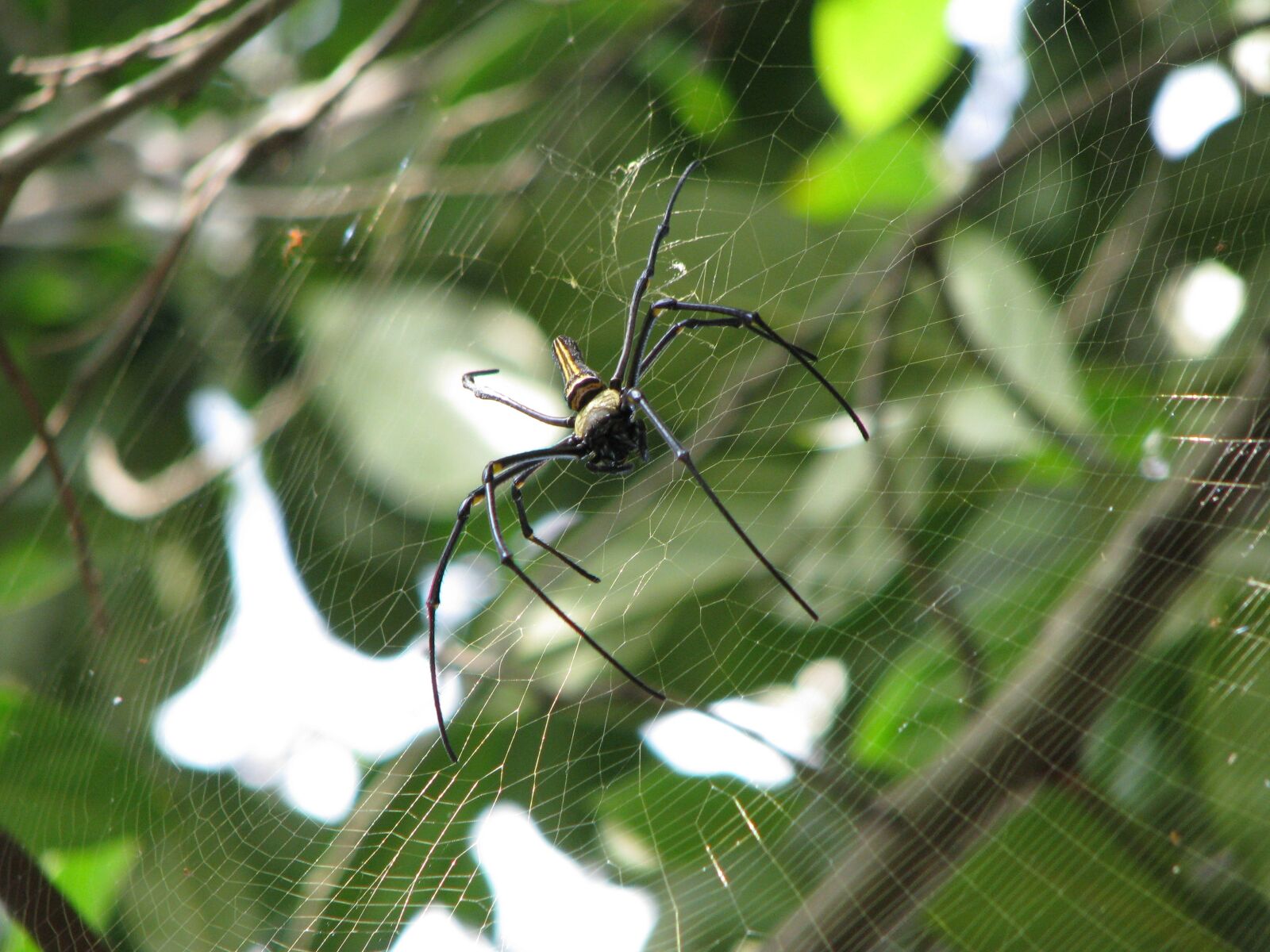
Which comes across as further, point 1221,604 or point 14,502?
point 14,502

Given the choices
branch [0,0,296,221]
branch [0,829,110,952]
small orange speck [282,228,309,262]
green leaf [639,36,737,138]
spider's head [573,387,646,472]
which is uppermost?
branch [0,0,296,221]

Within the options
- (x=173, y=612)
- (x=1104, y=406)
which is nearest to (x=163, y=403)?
(x=173, y=612)

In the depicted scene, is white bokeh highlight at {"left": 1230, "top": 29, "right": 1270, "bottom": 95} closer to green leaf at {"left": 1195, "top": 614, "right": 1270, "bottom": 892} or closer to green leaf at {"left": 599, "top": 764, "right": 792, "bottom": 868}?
green leaf at {"left": 1195, "top": 614, "right": 1270, "bottom": 892}

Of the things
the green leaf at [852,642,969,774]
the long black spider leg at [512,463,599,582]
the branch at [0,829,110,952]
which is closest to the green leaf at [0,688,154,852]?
the branch at [0,829,110,952]

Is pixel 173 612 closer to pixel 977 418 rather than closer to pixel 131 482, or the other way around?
pixel 131 482

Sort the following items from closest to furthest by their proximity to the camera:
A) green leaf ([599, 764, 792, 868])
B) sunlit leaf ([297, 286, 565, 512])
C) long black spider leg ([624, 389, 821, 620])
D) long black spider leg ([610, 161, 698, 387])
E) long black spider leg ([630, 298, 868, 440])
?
long black spider leg ([624, 389, 821, 620])
long black spider leg ([630, 298, 868, 440])
long black spider leg ([610, 161, 698, 387])
sunlit leaf ([297, 286, 565, 512])
green leaf ([599, 764, 792, 868])

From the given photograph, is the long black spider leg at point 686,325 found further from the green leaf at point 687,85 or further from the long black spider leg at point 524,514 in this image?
the green leaf at point 687,85

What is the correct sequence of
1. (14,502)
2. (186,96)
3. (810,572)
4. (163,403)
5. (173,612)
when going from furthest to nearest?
1. (163,403)
2. (14,502)
3. (173,612)
4. (810,572)
5. (186,96)

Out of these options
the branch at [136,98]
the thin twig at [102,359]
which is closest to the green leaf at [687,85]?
the branch at [136,98]
